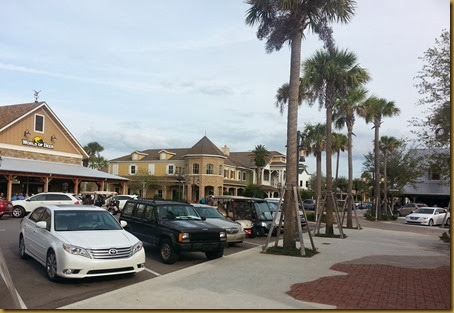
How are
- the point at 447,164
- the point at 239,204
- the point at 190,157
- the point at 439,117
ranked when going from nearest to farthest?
the point at 439,117
the point at 447,164
the point at 239,204
the point at 190,157

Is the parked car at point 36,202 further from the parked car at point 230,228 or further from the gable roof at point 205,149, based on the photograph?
the gable roof at point 205,149

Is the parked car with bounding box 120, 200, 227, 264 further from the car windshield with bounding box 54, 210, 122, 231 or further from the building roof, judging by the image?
the building roof

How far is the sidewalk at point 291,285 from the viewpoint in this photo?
23.6ft

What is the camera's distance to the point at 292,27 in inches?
560

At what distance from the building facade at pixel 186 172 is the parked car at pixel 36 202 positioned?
103ft

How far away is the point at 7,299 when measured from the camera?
23.7 ft

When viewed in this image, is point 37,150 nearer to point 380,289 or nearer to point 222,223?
point 222,223

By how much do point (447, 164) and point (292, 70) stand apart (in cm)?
765

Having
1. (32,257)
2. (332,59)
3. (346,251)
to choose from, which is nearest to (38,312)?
(32,257)

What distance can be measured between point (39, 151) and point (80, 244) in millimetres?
32311

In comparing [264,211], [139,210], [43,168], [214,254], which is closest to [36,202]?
[43,168]

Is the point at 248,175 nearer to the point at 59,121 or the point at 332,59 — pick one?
the point at 59,121

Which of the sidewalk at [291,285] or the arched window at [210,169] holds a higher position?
the arched window at [210,169]

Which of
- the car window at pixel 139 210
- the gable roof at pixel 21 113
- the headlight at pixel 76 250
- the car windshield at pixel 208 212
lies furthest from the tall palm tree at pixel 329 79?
the gable roof at pixel 21 113
